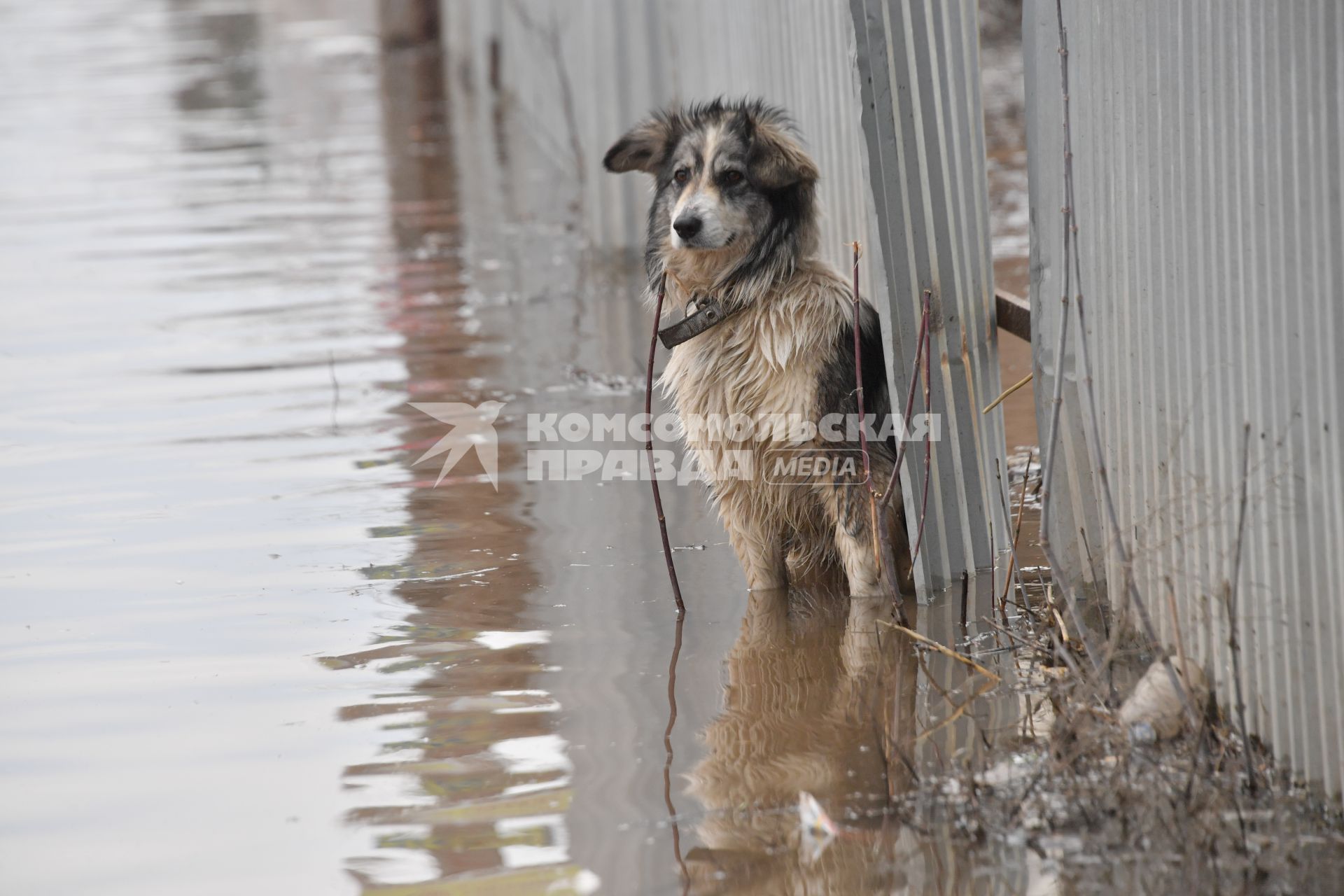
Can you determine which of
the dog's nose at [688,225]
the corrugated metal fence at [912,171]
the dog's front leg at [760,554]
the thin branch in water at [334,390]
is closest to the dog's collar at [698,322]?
the dog's nose at [688,225]

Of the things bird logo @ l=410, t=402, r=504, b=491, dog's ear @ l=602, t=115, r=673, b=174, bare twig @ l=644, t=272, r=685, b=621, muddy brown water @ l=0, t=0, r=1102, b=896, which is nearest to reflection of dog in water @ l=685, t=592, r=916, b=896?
muddy brown water @ l=0, t=0, r=1102, b=896

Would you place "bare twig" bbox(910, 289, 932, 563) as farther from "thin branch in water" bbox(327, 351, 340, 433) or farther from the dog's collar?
"thin branch in water" bbox(327, 351, 340, 433)

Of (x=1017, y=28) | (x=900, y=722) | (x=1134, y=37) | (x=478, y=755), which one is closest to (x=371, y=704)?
(x=478, y=755)

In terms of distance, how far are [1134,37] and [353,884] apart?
110 inches

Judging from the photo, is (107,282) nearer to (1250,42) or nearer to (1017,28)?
(1250,42)

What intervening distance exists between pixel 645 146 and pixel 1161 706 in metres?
2.43

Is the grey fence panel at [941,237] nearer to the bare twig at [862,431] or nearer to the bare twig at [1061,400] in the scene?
the bare twig at [862,431]

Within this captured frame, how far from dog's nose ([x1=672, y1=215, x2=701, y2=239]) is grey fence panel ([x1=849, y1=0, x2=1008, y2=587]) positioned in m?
0.57

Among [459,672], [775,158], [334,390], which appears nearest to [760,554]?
[459,672]

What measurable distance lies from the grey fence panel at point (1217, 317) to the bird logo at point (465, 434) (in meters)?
3.01

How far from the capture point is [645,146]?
4.71m

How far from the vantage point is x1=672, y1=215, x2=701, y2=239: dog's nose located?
14.4 ft

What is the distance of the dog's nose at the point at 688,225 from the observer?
4395 mm

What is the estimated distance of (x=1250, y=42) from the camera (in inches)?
118
